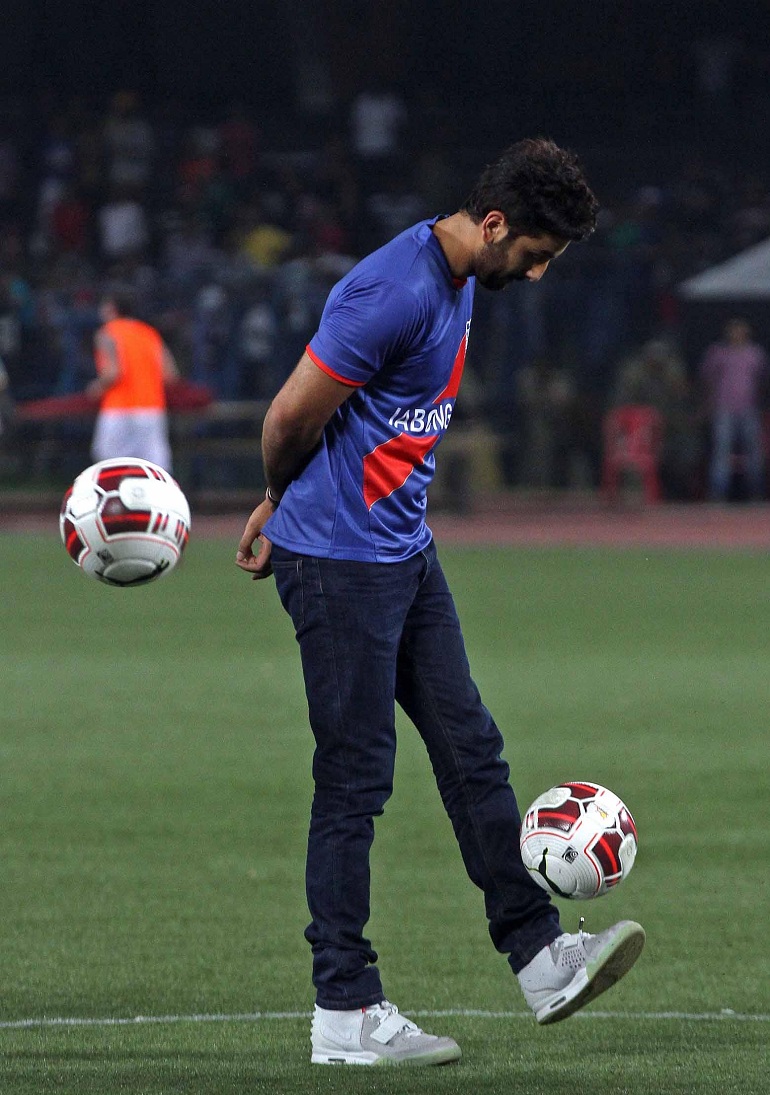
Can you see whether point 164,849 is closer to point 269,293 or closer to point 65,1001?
point 65,1001

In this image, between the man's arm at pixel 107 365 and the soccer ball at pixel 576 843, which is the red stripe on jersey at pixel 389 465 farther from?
the man's arm at pixel 107 365

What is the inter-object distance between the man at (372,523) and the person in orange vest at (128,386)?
14179 millimetres

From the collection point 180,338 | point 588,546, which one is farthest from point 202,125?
point 588,546

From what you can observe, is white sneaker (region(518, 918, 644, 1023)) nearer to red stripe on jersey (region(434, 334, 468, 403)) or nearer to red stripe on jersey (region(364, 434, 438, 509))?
red stripe on jersey (region(364, 434, 438, 509))

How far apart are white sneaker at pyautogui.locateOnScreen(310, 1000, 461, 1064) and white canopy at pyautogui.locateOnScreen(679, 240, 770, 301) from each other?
1954 centimetres

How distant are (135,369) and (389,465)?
14.5m

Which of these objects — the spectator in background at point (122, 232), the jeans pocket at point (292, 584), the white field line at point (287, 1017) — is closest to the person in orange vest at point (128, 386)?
the spectator in background at point (122, 232)

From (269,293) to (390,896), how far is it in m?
18.8

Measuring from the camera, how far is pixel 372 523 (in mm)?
4637

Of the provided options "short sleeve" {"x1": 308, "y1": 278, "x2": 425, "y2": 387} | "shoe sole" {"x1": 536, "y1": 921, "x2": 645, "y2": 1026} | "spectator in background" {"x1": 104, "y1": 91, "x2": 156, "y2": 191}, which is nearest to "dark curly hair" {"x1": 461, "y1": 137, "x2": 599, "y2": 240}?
"short sleeve" {"x1": 308, "y1": 278, "x2": 425, "y2": 387}

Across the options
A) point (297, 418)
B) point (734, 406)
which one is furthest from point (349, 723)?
point (734, 406)

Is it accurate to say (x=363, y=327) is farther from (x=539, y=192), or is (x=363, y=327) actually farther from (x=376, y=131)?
(x=376, y=131)

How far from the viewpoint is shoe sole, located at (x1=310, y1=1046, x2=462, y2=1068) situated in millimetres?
4590

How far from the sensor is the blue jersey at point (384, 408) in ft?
14.5
